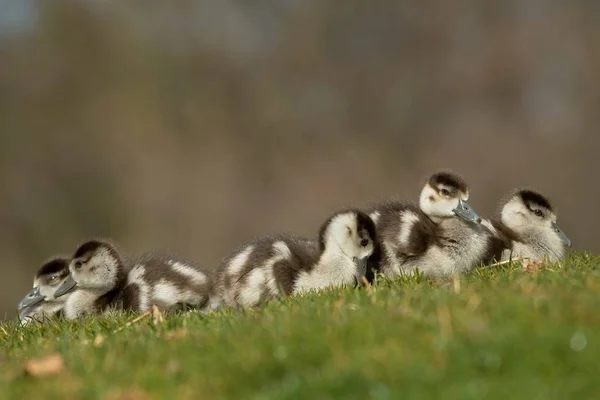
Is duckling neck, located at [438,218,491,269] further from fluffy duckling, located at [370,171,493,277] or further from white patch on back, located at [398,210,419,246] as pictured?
white patch on back, located at [398,210,419,246]

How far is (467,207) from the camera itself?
24.5ft

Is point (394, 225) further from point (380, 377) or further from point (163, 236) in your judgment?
point (163, 236)

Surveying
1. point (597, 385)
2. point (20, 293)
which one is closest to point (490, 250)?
point (597, 385)

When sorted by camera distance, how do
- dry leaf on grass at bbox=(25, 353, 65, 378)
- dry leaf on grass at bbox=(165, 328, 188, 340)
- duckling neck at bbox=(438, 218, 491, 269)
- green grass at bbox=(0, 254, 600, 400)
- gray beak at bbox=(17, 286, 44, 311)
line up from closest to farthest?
green grass at bbox=(0, 254, 600, 400) → dry leaf on grass at bbox=(25, 353, 65, 378) → dry leaf on grass at bbox=(165, 328, 188, 340) → duckling neck at bbox=(438, 218, 491, 269) → gray beak at bbox=(17, 286, 44, 311)

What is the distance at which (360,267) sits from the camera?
6984 millimetres

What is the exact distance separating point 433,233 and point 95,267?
2.42 m

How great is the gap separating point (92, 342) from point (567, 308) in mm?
2230

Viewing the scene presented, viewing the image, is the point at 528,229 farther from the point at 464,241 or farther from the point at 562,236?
the point at 464,241

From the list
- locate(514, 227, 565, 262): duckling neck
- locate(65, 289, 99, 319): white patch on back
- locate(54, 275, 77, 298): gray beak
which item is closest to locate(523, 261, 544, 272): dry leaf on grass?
locate(514, 227, 565, 262): duckling neck

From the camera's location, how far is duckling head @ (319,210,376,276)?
6.93m

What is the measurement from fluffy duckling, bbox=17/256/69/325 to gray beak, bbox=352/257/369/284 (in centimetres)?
252

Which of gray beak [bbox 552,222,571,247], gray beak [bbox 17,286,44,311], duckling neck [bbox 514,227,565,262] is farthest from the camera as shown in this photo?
gray beak [bbox 17,286,44,311]

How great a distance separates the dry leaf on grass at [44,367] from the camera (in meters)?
3.99

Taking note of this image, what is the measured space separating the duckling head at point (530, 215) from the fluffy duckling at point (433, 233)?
585mm
